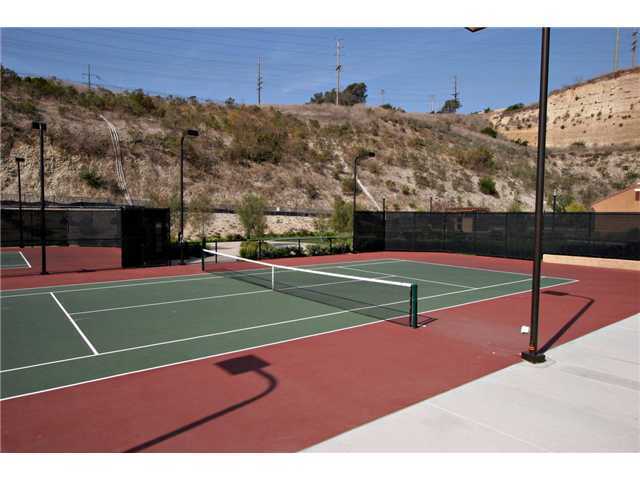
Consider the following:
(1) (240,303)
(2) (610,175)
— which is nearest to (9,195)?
(1) (240,303)

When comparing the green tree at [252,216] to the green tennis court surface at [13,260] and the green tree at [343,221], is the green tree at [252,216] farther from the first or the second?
the green tennis court surface at [13,260]

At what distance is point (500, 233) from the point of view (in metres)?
25.6

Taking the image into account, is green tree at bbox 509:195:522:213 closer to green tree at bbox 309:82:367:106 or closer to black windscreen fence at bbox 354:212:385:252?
black windscreen fence at bbox 354:212:385:252

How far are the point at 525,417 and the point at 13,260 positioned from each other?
2568 centimetres

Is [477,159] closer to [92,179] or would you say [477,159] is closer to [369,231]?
[369,231]

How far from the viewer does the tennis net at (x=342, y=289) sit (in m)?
10.9

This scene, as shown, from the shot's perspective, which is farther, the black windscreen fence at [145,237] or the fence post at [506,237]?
the fence post at [506,237]

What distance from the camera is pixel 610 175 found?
68000 millimetres

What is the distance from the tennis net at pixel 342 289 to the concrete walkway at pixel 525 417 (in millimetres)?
3305

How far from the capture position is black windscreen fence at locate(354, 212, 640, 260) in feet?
71.4

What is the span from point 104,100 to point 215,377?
5630 centimetres

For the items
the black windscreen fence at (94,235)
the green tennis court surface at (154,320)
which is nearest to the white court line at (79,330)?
the green tennis court surface at (154,320)

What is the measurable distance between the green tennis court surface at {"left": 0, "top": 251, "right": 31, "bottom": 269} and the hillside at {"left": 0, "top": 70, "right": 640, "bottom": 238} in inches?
421

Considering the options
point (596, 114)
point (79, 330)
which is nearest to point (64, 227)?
point (79, 330)
